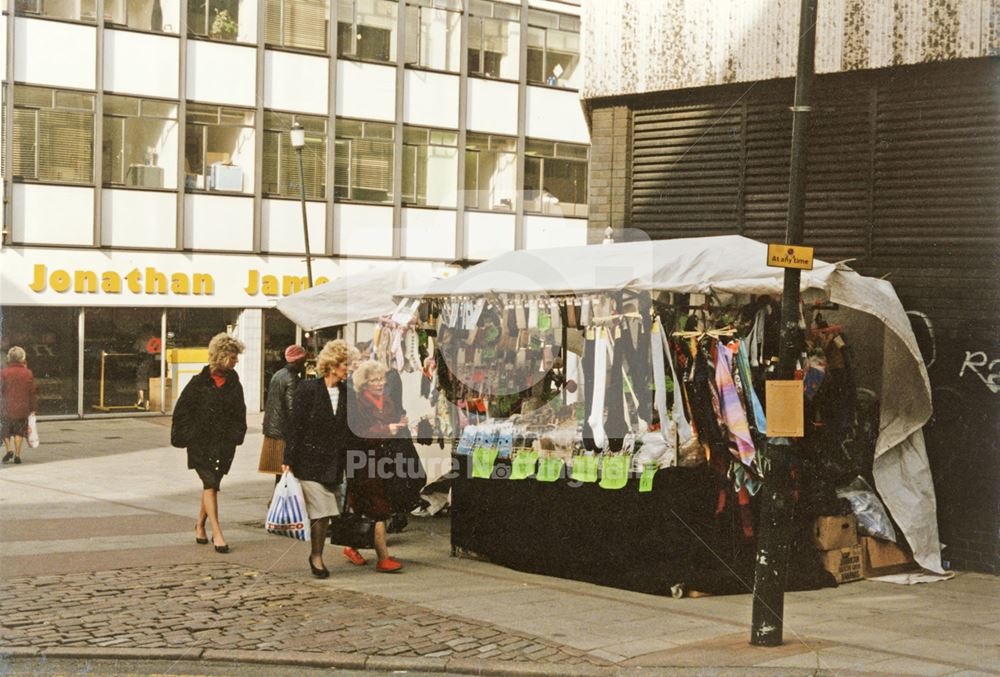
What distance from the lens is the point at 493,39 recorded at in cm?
3253

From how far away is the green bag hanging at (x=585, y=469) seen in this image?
33.0 ft

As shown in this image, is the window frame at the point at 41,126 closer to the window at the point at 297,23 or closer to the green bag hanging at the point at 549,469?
the window at the point at 297,23

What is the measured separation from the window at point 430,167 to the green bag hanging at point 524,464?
21.2 meters

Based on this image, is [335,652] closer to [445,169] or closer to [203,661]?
[203,661]

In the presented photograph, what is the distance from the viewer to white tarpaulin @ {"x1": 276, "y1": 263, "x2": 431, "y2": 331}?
1498cm

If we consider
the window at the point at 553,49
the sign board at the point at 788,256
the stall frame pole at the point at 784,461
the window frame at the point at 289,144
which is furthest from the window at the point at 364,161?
the sign board at the point at 788,256

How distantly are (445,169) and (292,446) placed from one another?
73.1 feet

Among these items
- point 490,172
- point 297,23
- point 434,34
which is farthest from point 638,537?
point 434,34

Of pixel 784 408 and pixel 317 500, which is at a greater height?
pixel 784 408

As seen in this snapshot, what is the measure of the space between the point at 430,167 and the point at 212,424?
69.1 feet

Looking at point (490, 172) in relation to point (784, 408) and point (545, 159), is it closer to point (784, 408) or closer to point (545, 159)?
point (545, 159)

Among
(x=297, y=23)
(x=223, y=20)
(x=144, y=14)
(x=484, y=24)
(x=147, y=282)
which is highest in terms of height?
(x=484, y=24)

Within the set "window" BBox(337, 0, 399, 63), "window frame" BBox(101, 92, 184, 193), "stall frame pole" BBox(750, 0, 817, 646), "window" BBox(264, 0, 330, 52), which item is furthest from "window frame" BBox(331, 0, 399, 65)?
"stall frame pole" BBox(750, 0, 817, 646)

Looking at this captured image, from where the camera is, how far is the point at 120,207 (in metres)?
27.2
